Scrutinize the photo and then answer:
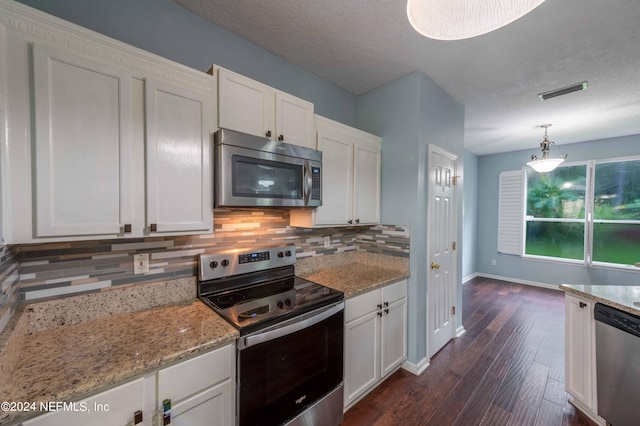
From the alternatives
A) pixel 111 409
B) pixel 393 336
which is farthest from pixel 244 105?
pixel 393 336

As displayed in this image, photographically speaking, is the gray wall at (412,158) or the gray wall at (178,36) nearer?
the gray wall at (178,36)

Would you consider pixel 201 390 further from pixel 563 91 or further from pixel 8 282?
pixel 563 91

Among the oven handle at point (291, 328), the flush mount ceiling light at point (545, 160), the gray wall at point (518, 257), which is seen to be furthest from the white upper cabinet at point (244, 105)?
the gray wall at point (518, 257)

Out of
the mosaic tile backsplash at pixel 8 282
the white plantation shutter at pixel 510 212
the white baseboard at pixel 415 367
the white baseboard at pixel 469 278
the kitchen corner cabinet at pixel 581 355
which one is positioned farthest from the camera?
the white baseboard at pixel 469 278

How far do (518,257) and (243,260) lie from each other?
5.75 m

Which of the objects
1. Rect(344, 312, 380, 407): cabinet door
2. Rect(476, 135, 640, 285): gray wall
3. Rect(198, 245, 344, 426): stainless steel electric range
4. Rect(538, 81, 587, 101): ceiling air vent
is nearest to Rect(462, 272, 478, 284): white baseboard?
Rect(476, 135, 640, 285): gray wall

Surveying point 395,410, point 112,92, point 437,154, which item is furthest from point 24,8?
point 395,410

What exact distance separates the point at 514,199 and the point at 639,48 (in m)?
3.69

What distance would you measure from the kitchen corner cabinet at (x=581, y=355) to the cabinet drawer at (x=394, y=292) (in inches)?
47.0

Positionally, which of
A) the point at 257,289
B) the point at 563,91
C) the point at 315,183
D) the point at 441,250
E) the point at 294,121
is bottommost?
the point at 257,289

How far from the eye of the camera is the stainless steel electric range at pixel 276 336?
4.15 ft

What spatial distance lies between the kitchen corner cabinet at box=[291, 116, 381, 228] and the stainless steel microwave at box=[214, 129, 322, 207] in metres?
0.17

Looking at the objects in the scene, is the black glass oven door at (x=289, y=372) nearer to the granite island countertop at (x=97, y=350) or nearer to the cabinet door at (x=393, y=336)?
the granite island countertop at (x=97, y=350)

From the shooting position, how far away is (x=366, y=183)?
7.89 ft
